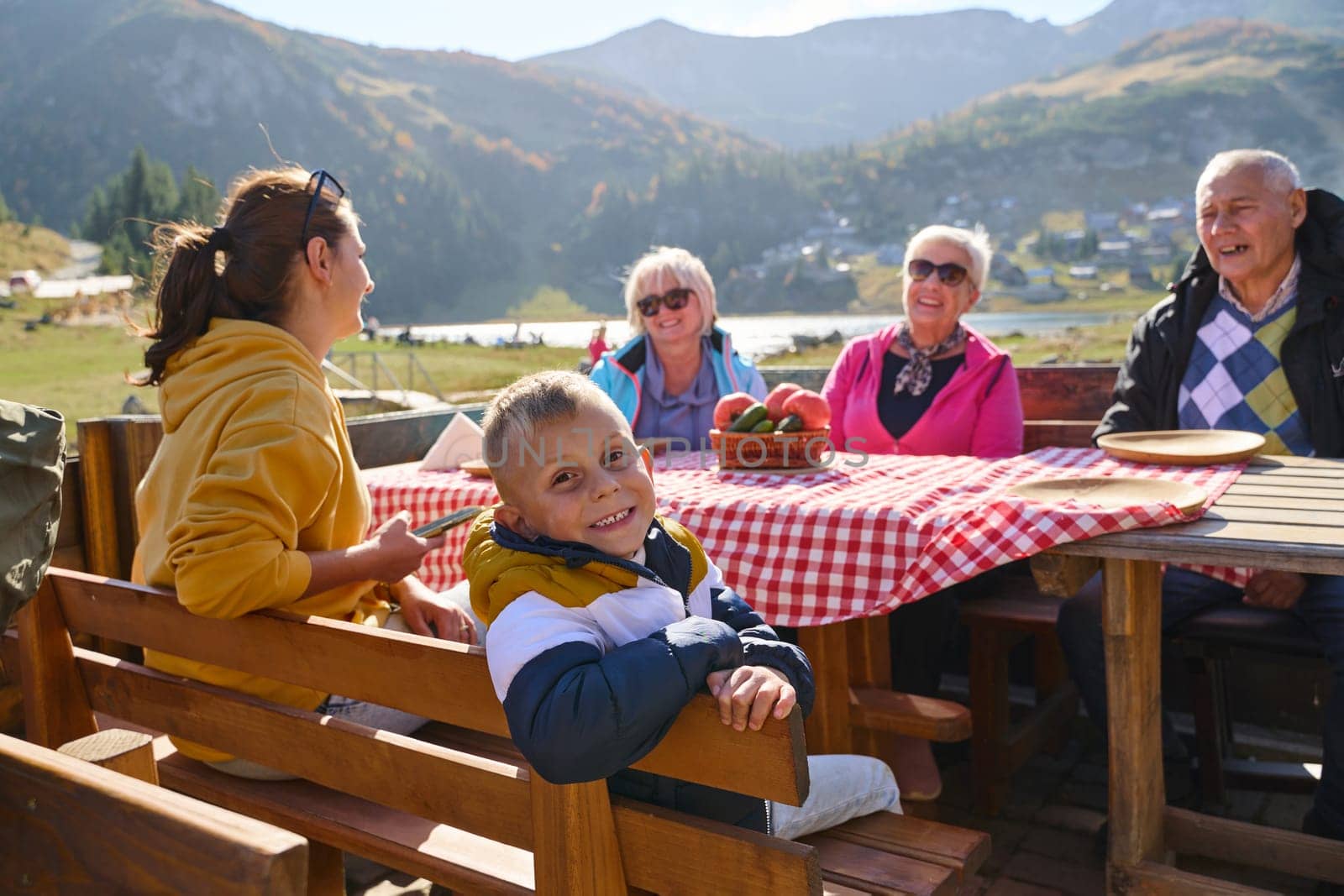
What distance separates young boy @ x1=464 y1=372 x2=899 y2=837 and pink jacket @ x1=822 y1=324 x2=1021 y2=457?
229 cm

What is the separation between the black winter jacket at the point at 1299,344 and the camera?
3.25 m

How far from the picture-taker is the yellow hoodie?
181 centimetres

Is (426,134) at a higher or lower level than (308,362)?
higher

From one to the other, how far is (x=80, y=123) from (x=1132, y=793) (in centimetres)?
19767

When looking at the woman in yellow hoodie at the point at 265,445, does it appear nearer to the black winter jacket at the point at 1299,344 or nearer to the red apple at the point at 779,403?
the red apple at the point at 779,403

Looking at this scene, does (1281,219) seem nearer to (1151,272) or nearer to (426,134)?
(1151,272)

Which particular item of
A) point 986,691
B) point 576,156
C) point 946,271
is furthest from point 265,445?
point 576,156

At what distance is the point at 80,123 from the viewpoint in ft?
540

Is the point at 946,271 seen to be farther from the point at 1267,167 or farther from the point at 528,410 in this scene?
the point at 528,410

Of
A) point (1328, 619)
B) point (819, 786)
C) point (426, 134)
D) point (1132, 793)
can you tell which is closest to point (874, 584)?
point (819, 786)

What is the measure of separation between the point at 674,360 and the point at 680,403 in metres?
0.19

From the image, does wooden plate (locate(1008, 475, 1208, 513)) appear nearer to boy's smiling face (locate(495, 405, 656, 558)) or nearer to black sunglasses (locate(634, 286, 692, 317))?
boy's smiling face (locate(495, 405, 656, 558))

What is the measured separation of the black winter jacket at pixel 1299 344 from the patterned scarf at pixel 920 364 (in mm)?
651

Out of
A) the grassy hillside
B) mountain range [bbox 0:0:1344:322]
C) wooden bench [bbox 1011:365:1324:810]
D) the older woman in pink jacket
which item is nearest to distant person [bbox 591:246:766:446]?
the older woman in pink jacket
